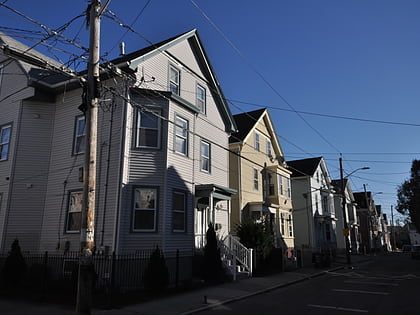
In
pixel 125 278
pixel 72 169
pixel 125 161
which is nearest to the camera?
pixel 125 278

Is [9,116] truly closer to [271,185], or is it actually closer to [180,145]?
[180,145]

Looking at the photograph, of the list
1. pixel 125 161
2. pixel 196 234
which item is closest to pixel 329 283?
pixel 196 234

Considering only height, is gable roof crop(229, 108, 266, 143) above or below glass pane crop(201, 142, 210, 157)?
above

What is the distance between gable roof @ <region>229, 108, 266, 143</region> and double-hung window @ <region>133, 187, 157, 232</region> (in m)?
9.82

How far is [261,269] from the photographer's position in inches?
757

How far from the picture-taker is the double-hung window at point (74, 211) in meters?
14.7

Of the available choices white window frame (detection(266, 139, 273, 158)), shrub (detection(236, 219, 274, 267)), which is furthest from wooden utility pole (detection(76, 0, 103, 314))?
white window frame (detection(266, 139, 273, 158))

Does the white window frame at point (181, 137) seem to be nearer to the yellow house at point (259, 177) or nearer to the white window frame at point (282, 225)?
the yellow house at point (259, 177)

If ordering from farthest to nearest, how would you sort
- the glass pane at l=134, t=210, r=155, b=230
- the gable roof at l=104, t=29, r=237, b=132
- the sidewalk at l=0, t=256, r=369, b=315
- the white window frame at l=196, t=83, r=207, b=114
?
1. the white window frame at l=196, t=83, r=207, b=114
2. the gable roof at l=104, t=29, r=237, b=132
3. the glass pane at l=134, t=210, r=155, b=230
4. the sidewalk at l=0, t=256, r=369, b=315

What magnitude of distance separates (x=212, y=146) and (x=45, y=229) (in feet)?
30.6

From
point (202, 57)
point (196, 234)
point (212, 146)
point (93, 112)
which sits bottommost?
point (196, 234)

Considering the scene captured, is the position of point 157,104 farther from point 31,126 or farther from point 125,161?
point 31,126

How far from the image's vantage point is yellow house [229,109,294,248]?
23284 mm

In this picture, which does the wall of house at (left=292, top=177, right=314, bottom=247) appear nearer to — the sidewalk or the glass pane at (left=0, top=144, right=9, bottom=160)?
the sidewalk
